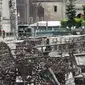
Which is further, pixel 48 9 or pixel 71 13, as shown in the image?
pixel 48 9

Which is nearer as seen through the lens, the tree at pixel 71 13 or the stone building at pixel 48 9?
the tree at pixel 71 13

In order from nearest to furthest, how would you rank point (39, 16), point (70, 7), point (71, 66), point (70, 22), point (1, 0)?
point (71, 66), point (1, 0), point (70, 22), point (70, 7), point (39, 16)

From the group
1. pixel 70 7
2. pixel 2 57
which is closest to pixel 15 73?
pixel 2 57

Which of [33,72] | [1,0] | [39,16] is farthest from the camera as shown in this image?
[39,16]

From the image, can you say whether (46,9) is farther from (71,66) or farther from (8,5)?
(71,66)

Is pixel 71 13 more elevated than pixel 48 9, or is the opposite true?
pixel 48 9

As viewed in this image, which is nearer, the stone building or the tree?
the tree

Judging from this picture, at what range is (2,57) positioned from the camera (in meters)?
7.82

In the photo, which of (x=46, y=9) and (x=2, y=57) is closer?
(x=2, y=57)

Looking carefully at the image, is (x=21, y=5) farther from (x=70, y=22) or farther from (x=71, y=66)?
(x=71, y=66)

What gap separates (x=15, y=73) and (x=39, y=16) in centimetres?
5734

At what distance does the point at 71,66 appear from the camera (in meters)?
7.46

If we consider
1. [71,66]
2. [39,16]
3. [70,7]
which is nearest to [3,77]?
[71,66]

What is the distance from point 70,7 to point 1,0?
16.4m
